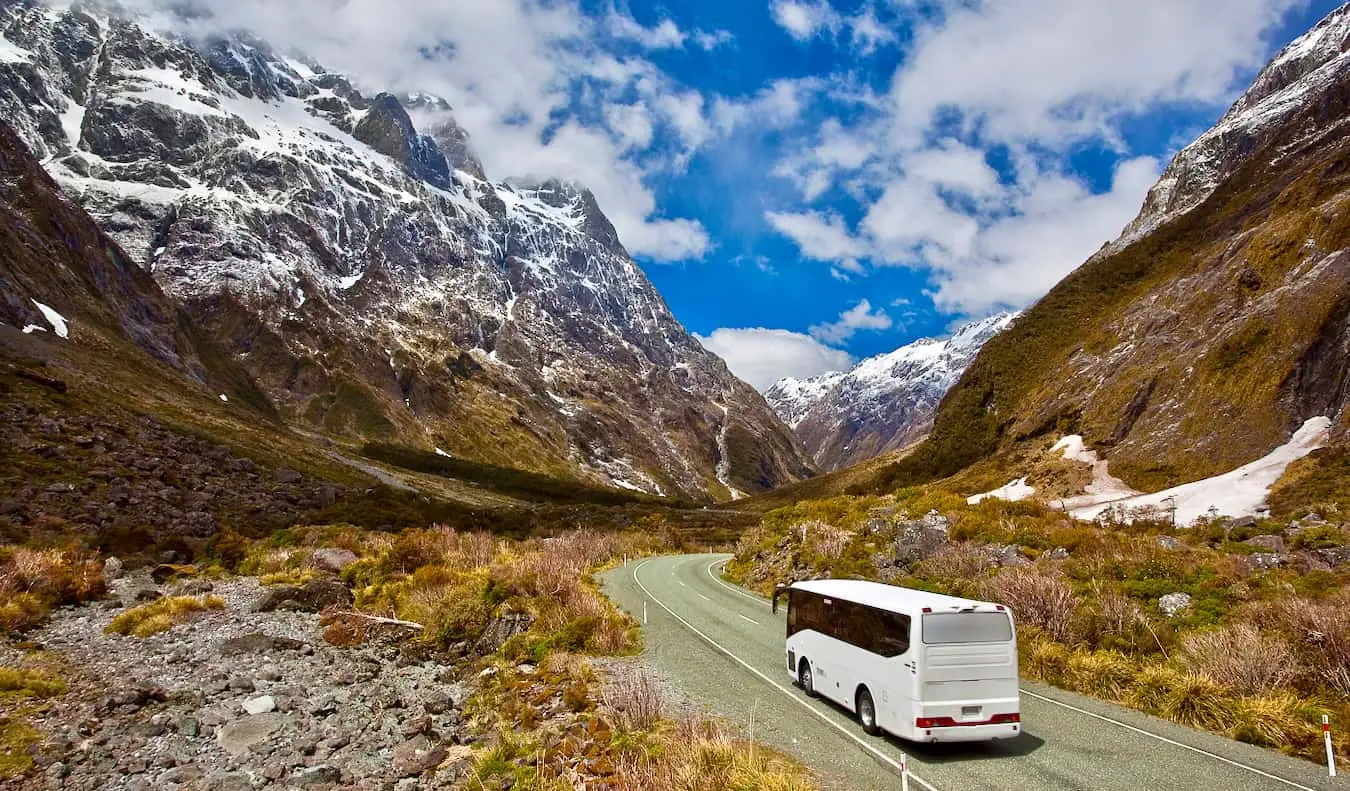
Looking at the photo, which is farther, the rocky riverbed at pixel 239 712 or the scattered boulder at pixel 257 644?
the scattered boulder at pixel 257 644

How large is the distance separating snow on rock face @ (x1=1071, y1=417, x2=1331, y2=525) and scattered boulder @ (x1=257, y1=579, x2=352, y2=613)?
43.5 metres

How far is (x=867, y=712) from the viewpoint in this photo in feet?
44.2

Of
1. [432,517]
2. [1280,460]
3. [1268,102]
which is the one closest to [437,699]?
[432,517]

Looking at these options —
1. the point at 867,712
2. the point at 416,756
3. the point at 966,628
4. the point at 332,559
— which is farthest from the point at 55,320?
the point at 966,628

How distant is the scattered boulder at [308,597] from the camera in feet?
93.4

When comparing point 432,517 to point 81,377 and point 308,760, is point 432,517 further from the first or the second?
point 308,760

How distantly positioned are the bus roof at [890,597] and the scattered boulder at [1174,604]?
24.5 feet

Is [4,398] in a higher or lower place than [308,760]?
higher

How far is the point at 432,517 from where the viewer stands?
2488 inches

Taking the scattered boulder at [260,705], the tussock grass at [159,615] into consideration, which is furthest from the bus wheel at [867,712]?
the tussock grass at [159,615]

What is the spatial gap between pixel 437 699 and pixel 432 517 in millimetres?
48330

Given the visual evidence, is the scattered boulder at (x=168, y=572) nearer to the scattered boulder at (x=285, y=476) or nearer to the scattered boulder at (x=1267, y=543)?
the scattered boulder at (x=285, y=476)

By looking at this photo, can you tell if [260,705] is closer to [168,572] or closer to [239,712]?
[239,712]

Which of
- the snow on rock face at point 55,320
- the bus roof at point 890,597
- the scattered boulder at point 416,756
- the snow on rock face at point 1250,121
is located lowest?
the scattered boulder at point 416,756
